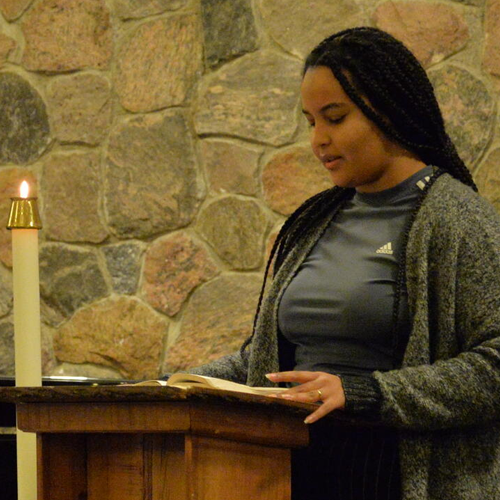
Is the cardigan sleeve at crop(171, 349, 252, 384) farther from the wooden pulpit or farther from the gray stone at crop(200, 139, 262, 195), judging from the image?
the gray stone at crop(200, 139, 262, 195)

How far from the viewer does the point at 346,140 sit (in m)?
1.37

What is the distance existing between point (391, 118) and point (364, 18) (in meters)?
1.41

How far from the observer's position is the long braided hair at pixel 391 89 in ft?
4.50

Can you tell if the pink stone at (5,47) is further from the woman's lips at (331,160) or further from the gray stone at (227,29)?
the woman's lips at (331,160)

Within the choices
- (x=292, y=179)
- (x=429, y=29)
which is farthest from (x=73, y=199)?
(x=429, y=29)

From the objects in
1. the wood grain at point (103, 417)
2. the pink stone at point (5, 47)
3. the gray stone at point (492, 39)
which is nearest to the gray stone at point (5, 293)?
the pink stone at point (5, 47)

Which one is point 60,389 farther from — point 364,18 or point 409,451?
point 364,18

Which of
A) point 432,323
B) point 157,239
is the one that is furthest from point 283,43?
point 432,323

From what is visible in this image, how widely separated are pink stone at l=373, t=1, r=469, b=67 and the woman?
1265 millimetres

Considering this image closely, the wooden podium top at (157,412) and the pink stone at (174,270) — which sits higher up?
the pink stone at (174,270)

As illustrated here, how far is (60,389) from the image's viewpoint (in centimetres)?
96

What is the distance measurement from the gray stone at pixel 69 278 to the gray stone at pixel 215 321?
0.31m

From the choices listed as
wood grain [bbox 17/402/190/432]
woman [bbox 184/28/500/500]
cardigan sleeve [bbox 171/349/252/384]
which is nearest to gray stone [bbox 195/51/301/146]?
woman [bbox 184/28/500/500]

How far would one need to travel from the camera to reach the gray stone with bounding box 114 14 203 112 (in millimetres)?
2854
